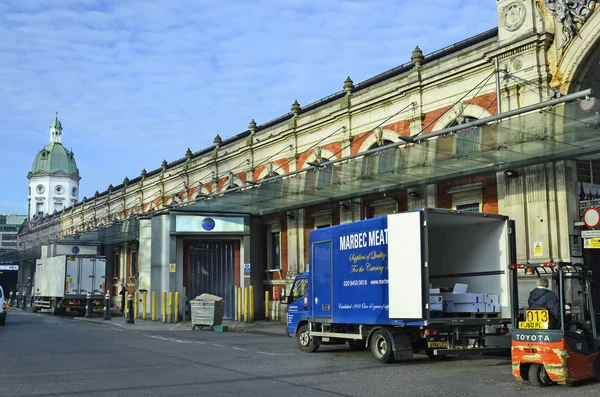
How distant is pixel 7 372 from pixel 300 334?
747 centimetres

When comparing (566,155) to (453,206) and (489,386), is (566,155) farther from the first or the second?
(489,386)

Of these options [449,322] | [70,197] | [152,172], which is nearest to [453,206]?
[449,322]

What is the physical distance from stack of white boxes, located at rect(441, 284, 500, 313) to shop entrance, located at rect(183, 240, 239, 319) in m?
19.2

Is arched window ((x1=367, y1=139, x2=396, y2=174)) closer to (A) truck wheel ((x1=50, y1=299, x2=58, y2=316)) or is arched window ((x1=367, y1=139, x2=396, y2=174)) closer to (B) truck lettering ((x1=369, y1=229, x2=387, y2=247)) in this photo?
(B) truck lettering ((x1=369, y1=229, x2=387, y2=247))

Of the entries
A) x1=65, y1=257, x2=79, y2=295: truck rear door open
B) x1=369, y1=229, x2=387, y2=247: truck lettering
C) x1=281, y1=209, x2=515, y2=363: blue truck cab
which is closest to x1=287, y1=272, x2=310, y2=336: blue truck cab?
x1=281, y1=209, x2=515, y2=363: blue truck cab

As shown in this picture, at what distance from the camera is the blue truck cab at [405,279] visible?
13.4 meters

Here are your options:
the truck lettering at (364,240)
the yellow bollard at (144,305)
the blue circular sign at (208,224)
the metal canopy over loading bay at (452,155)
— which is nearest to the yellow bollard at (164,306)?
the yellow bollard at (144,305)

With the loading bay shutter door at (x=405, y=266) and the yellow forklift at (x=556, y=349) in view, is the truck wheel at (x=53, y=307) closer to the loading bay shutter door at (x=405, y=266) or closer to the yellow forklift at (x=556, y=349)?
the loading bay shutter door at (x=405, y=266)

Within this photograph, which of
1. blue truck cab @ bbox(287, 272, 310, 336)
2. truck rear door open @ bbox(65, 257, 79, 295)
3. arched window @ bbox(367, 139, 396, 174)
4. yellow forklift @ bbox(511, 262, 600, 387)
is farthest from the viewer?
truck rear door open @ bbox(65, 257, 79, 295)

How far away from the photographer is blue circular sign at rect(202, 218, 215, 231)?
30703mm

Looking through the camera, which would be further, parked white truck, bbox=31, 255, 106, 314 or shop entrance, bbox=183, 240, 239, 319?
parked white truck, bbox=31, 255, 106, 314

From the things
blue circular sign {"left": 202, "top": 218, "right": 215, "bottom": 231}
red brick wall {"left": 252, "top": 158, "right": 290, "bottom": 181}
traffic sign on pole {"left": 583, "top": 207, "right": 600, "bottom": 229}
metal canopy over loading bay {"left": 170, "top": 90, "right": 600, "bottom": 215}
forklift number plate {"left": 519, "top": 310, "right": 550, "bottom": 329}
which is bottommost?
forklift number plate {"left": 519, "top": 310, "right": 550, "bottom": 329}

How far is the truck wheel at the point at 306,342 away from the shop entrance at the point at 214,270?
15.3m

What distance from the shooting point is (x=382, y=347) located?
14328 mm
